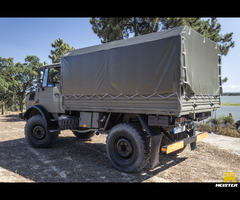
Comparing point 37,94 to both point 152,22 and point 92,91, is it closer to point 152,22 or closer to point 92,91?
point 92,91

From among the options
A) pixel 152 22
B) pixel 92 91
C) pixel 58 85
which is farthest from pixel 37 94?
pixel 152 22

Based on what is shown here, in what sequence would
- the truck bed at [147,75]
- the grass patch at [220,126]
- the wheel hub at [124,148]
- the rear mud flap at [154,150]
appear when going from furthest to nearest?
the grass patch at [220,126] → the wheel hub at [124,148] → the rear mud flap at [154,150] → the truck bed at [147,75]

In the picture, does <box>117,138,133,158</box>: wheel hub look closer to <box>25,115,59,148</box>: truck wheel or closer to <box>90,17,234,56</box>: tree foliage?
<box>25,115,59,148</box>: truck wheel

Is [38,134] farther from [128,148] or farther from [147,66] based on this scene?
[147,66]

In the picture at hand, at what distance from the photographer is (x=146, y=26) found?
1214 centimetres

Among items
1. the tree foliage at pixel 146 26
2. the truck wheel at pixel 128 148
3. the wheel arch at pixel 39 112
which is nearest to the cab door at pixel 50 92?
the wheel arch at pixel 39 112

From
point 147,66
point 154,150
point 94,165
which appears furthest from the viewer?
point 94,165

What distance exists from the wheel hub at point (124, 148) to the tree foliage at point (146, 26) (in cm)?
837

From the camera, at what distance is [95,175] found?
166 inches

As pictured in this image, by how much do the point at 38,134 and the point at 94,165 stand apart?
2.78 meters

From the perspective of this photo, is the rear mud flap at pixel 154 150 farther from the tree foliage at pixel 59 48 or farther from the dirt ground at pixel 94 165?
the tree foliage at pixel 59 48

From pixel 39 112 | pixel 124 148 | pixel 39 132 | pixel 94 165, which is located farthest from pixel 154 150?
pixel 39 112

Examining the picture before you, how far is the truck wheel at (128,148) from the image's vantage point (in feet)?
13.9

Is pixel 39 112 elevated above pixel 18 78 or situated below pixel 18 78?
below
